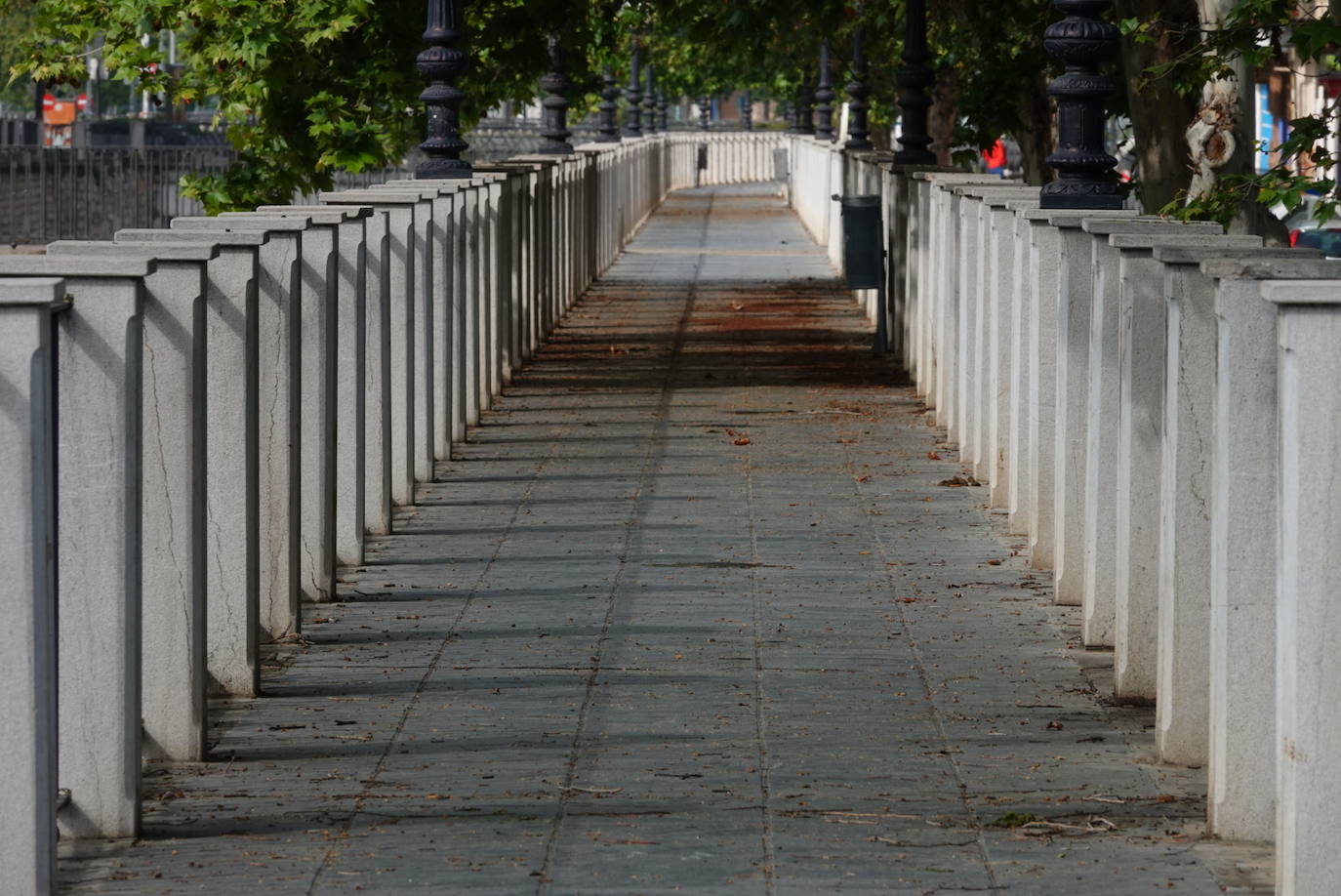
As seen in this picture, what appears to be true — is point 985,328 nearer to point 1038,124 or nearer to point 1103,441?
point 1103,441

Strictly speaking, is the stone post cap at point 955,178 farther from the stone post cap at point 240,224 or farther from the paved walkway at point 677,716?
the stone post cap at point 240,224

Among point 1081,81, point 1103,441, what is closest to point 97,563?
point 1103,441

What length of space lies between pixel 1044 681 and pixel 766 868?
91.2 inches

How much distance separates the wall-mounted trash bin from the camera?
19.9 meters

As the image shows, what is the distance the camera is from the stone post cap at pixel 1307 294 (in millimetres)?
5039

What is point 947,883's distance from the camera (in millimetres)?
5457

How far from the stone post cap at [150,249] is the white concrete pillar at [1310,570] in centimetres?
262

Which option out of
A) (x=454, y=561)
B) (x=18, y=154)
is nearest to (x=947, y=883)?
(x=454, y=561)

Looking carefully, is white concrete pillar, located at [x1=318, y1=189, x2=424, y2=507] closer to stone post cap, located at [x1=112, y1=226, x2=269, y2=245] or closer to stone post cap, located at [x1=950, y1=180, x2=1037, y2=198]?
stone post cap, located at [x1=950, y1=180, x2=1037, y2=198]

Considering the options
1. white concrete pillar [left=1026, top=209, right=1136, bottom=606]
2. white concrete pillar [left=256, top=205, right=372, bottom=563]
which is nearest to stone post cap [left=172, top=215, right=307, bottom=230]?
white concrete pillar [left=256, top=205, right=372, bottom=563]

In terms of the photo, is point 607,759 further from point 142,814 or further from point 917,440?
point 917,440

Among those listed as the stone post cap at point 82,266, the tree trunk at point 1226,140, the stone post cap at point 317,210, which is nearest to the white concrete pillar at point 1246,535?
the stone post cap at point 82,266

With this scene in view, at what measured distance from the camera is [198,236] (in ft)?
24.0

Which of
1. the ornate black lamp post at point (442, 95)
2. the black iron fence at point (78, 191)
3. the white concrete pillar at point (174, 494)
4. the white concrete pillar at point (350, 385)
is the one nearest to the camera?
the white concrete pillar at point (174, 494)
